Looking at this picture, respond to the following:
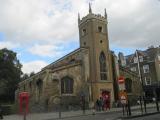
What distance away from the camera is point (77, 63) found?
4578 cm

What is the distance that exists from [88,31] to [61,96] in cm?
1132

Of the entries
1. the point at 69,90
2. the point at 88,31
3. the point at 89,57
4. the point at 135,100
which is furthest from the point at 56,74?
the point at 135,100

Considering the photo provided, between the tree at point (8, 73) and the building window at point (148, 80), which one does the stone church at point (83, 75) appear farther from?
the tree at point (8, 73)

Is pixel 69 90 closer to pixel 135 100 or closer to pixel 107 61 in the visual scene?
pixel 107 61

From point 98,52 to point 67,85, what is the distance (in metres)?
7.21

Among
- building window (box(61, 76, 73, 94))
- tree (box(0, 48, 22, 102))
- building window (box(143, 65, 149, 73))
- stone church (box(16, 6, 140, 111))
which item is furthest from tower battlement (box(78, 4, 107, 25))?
tree (box(0, 48, 22, 102))

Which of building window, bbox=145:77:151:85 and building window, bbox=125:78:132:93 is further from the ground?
building window, bbox=145:77:151:85

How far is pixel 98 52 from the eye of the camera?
47469 millimetres

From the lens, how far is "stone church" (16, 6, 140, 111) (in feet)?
143

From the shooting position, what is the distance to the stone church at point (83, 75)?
43.7 metres

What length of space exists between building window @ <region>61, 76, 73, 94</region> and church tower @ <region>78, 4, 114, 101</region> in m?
2.97

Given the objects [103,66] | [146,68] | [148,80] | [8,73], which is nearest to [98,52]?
[103,66]

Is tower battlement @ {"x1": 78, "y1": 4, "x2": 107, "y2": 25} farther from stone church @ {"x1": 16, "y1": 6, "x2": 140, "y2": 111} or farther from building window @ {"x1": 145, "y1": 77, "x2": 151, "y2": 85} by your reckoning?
building window @ {"x1": 145, "y1": 77, "x2": 151, "y2": 85}

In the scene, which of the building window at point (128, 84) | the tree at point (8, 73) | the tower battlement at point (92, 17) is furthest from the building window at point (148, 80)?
the tree at point (8, 73)
